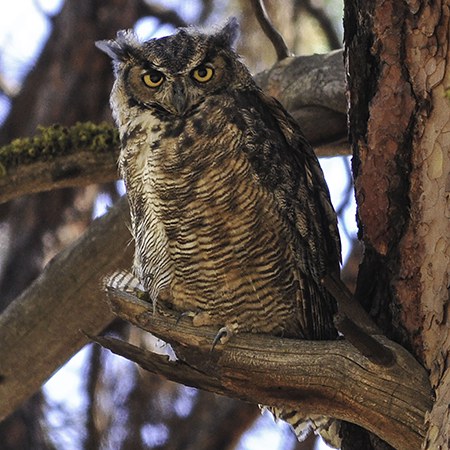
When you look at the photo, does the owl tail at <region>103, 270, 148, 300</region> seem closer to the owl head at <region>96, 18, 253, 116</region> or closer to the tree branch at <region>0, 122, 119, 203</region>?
the tree branch at <region>0, 122, 119, 203</region>

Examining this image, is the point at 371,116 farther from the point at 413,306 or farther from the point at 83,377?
the point at 83,377

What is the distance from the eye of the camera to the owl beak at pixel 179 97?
108 inches

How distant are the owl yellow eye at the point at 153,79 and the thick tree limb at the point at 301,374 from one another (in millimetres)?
713

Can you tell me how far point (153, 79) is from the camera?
287 centimetres

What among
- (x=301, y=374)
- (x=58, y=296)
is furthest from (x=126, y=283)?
(x=301, y=374)

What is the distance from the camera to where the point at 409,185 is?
2.38m

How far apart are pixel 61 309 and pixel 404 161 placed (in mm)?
1443

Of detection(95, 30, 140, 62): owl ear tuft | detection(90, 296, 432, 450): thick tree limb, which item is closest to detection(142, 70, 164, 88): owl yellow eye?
detection(95, 30, 140, 62): owl ear tuft

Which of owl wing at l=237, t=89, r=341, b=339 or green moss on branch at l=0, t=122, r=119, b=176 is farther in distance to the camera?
green moss on branch at l=0, t=122, r=119, b=176

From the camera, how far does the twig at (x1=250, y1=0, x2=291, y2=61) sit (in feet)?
10.9

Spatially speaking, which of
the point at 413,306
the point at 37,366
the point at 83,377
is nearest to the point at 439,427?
the point at 413,306

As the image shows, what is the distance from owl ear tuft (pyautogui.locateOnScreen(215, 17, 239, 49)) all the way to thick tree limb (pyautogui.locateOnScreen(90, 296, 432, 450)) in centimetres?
92

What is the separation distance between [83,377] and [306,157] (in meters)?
2.57

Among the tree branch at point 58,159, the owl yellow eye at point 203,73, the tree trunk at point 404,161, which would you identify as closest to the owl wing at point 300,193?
the owl yellow eye at point 203,73
